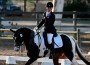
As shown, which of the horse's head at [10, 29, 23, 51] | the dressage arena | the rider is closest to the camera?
the horse's head at [10, 29, 23, 51]

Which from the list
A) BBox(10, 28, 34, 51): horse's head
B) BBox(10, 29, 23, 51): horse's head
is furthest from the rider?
BBox(10, 29, 23, 51): horse's head

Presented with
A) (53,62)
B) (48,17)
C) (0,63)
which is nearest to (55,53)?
(53,62)

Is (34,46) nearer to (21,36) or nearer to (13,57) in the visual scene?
(21,36)

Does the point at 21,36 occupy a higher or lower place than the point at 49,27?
lower

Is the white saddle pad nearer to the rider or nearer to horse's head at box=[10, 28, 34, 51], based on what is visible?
the rider

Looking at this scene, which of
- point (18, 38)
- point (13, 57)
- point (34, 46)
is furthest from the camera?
point (13, 57)

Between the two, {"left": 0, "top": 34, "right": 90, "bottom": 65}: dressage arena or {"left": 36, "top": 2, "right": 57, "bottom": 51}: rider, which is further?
{"left": 0, "top": 34, "right": 90, "bottom": 65}: dressage arena

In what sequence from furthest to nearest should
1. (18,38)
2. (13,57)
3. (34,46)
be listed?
(13,57), (34,46), (18,38)

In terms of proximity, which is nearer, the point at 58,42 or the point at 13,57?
the point at 58,42

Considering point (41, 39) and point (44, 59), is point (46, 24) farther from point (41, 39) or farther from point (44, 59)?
point (44, 59)

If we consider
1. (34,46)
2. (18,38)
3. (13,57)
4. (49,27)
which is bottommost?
(13,57)

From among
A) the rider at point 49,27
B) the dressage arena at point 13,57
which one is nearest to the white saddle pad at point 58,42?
the rider at point 49,27

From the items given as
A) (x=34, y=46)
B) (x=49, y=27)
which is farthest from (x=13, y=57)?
(x=49, y=27)

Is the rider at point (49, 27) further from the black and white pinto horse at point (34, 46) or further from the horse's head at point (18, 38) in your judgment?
the horse's head at point (18, 38)
